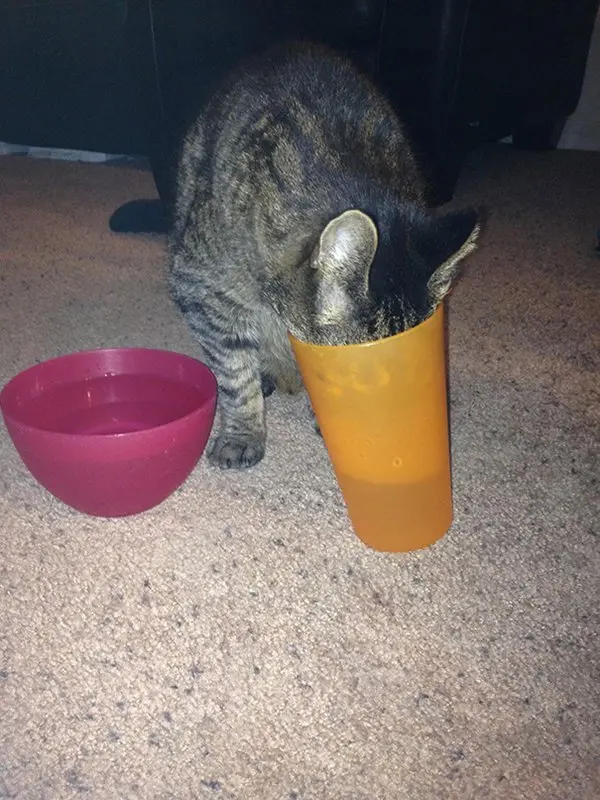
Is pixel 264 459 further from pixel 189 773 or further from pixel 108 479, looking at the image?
pixel 189 773

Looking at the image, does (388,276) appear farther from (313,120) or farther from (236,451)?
(236,451)

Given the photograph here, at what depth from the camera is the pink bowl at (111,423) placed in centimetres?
102

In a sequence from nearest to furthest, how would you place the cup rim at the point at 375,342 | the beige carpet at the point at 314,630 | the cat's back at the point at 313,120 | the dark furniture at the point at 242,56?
1. the beige carpet at the point at 314,630
2. the cup rim at the point at 375,342
3. the cat's back at the point at 313,120
4. the dark furniture at the point at 242,56

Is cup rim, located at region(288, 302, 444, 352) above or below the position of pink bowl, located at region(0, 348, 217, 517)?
above

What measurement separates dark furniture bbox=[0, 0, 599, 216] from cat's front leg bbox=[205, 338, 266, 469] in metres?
0.74

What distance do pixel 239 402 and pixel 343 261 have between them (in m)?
0.47

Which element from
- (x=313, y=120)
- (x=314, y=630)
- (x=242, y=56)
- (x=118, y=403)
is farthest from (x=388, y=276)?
(x=242, y=56)

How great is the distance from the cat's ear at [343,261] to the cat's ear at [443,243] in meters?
0.10

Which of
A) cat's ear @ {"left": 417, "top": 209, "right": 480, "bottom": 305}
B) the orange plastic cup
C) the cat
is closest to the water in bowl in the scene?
the cat

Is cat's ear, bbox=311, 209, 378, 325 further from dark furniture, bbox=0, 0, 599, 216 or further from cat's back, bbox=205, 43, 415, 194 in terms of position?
dark furniture, bbox=0, 0, 599, 216

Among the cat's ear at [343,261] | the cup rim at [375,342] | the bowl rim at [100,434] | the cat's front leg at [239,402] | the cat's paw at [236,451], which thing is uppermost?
the cat's ear at [343,261]

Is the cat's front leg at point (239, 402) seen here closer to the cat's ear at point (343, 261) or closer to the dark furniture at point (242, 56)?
the cat's ear at point (343, 261)

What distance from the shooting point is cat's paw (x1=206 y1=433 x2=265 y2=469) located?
1281mm

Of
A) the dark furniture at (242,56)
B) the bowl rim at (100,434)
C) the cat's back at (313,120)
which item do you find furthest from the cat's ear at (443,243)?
the dark furniture at (242,56)
